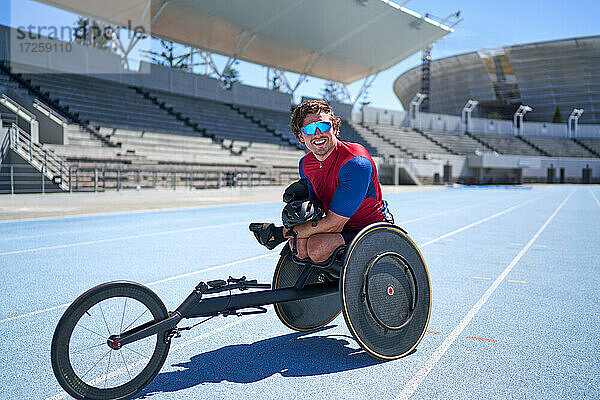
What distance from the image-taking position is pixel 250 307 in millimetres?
3061

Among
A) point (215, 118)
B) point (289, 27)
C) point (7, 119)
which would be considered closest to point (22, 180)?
point (7, 119)

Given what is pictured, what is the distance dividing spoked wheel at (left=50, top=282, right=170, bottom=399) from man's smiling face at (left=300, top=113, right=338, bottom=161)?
148 centimetres

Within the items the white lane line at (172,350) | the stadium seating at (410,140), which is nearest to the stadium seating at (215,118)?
the stadium seating at (410,140)

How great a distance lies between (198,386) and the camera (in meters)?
2.89

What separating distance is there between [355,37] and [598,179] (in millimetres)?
49764

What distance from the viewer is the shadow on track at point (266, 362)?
300 centimetres

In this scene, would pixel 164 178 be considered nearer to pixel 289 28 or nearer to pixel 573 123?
pixel 289 28

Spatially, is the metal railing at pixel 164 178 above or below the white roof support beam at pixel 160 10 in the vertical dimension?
below

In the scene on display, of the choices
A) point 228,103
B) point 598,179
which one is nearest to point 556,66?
point 598,179

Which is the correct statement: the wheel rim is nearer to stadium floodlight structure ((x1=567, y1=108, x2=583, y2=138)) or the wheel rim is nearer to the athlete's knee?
the athlete's knee

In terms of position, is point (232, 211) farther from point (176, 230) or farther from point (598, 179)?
point (598, 179)

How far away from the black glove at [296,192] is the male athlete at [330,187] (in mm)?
64

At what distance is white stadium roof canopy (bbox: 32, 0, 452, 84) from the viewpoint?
32.7 m

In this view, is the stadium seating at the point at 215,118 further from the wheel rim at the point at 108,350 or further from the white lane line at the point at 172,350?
the wheel rim at the point at 108,350
